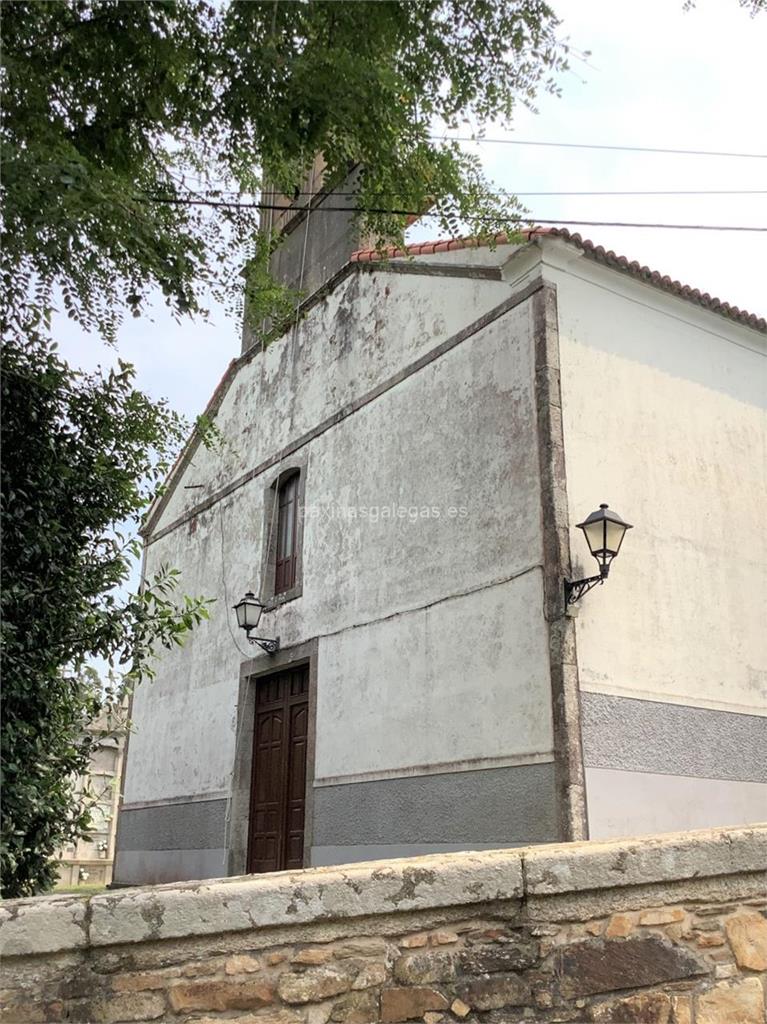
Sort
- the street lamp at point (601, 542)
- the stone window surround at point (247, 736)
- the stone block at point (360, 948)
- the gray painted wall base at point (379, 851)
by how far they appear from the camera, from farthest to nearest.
→ the stone window surround at point (247, 736)
the gray painted wall base at point (379, 851)
the street lamp at point (601, 542)
the stone block at point (360, 948)

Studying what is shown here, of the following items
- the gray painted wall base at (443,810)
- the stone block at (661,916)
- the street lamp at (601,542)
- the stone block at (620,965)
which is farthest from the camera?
the street lamp at (601,542)

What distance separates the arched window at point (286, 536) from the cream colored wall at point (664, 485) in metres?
4.56

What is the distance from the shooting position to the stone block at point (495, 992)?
3.17m

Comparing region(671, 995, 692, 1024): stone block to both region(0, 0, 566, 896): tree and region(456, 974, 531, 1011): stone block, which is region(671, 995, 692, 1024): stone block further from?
region(0, 0, 566, 896): tree

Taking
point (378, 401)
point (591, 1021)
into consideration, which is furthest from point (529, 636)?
point (591, 1021)

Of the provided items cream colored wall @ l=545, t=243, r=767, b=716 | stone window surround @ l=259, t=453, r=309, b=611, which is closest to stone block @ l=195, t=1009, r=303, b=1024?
cream colored wall @ l=545, t=243, r=767, b=716

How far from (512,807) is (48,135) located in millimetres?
5990

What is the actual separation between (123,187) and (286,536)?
25.0ft

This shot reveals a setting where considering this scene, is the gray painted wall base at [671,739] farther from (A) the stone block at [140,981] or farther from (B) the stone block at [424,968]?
(A) the stone block at [140,981]

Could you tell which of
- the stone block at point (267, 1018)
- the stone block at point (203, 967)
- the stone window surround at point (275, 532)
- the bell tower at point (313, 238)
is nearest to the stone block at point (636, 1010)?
the stone block at point (267, 1018)

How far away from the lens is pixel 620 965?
3326mm

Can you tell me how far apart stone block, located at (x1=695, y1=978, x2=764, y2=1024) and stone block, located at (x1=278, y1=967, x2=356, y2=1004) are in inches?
53.7

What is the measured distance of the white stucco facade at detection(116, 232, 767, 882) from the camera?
7.79m

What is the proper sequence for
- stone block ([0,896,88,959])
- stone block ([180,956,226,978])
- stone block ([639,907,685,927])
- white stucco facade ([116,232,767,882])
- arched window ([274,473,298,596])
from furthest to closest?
arched window ([274,473,298,596]) → white stucco facade ([116,232,767,882]) → stone block ([639,907,685,927]) → stone block ([180,956,226,978]) → stone block ([0,896,88,959])
